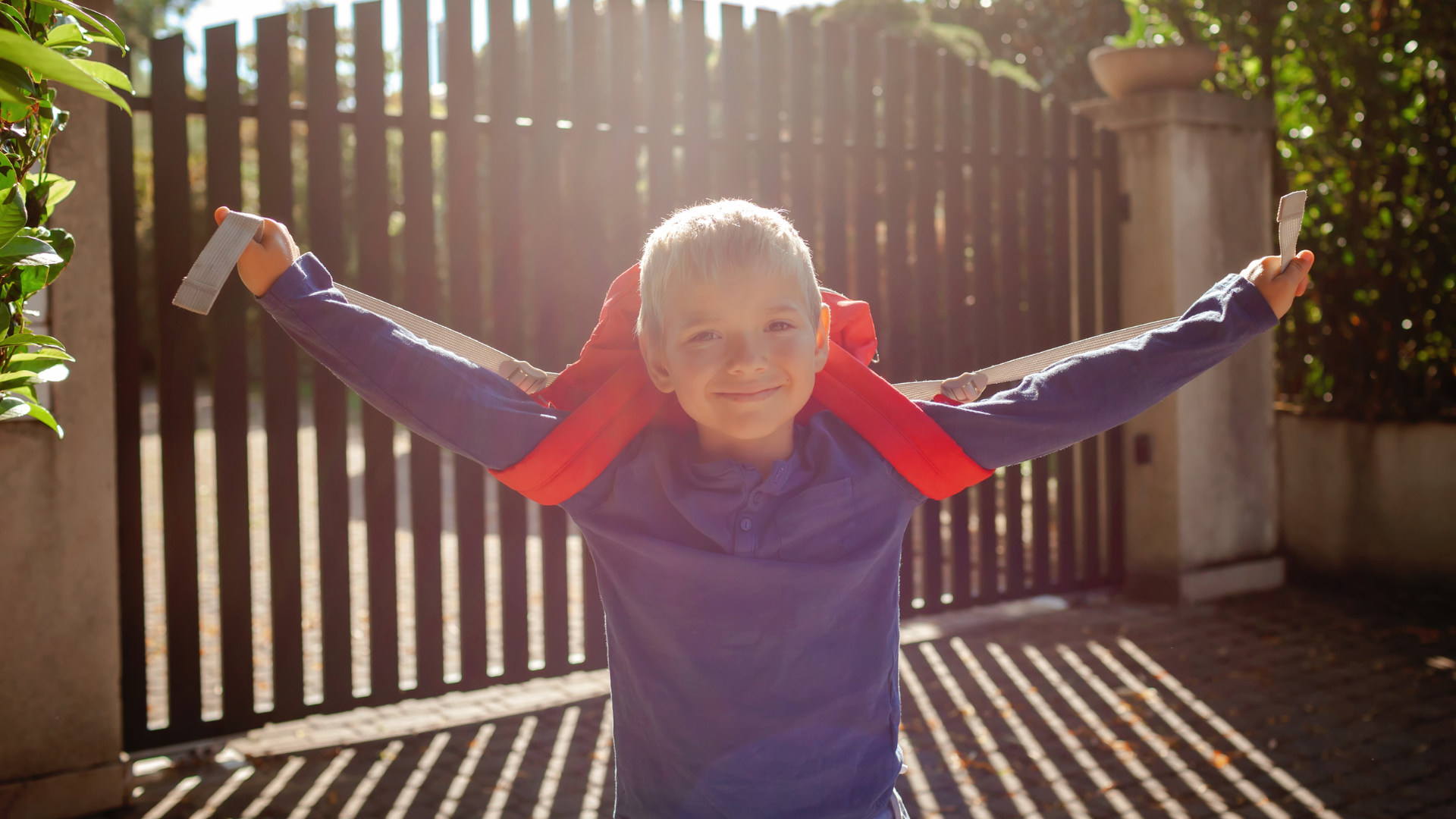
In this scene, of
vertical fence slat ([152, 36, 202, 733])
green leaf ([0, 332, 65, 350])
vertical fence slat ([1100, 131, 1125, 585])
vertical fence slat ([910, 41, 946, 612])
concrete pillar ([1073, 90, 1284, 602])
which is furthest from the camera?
vertical fence slat ([1100, 131, 1125, 585])

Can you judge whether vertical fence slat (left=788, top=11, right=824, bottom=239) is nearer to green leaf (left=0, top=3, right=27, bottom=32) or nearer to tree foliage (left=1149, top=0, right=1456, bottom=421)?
tree foliage (left=1149, top=0, right=1456, bottom=421)

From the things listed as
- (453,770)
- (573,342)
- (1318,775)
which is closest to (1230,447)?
(1318,775)

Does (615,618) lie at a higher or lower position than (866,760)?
higher

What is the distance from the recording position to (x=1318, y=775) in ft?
11.8

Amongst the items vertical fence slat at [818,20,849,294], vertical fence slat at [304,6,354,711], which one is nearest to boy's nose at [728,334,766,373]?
vertical fence slat at [304,6,354,711]

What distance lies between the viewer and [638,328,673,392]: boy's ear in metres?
1.82

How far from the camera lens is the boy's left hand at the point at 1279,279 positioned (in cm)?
198

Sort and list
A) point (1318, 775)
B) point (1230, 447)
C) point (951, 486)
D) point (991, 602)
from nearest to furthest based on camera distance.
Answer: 1. point (951, 486)
2. point (1318, 775)
3. point (991, 602)
4. point (1230, 447)

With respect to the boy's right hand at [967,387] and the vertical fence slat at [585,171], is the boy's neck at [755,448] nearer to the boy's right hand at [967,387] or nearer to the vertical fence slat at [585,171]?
the boy's right hand at [967,387]

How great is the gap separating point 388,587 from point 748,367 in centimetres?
286

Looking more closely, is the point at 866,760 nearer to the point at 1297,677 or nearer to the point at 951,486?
the point at 951,486

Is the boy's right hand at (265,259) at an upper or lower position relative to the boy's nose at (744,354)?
upper

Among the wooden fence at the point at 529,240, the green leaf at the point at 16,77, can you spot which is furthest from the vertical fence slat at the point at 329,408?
the green leaf at the point at 16,77

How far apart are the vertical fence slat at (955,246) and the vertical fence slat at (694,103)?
1.29 m
